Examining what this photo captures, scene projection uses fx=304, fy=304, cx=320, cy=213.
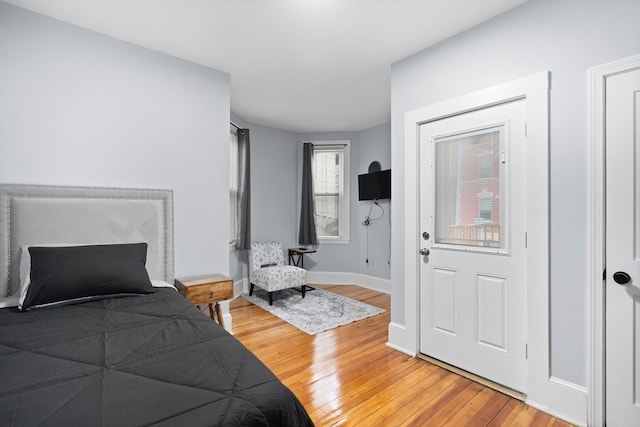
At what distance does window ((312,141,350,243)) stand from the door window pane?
288cm

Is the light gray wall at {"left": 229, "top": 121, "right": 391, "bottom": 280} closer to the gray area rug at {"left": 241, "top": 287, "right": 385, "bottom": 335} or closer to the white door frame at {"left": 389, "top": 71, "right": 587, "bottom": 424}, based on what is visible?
the gray area rug at {"left": 241, "top": 287, "right": 385, "bottom": 335}

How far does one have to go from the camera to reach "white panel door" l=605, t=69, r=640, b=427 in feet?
5.34

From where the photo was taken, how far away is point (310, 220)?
5.20 m

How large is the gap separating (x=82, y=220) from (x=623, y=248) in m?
3.56

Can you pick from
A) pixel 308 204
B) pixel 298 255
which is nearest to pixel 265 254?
pixel 298 255

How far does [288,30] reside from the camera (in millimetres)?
2375

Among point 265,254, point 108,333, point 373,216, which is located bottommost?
point 265,254

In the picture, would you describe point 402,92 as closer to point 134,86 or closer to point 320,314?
point 134,86

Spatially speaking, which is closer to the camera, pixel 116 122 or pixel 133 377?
pixel 133 377

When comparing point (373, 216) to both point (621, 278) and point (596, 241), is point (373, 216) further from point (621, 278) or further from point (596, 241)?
point (621, 278)

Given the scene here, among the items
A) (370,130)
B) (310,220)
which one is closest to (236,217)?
(310,220)

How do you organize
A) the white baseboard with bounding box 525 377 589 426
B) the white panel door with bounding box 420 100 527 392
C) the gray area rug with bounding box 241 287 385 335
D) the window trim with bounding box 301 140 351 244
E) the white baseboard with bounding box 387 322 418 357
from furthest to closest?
the window trim with bounding box 301 140 351 244 → the gray area rug with bounding box 241 287 385 335 → the white baseboard with bounding box 387 322 418 357 → the white panel door with bounding box 420 100 527 392 → the white baseboard with bounding box 525 377 589 426

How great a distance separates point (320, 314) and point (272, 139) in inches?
116

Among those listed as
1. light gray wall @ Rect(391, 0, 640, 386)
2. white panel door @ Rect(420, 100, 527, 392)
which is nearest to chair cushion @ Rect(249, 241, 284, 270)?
white panel door @ Rect(420, 100, 527, 392)
